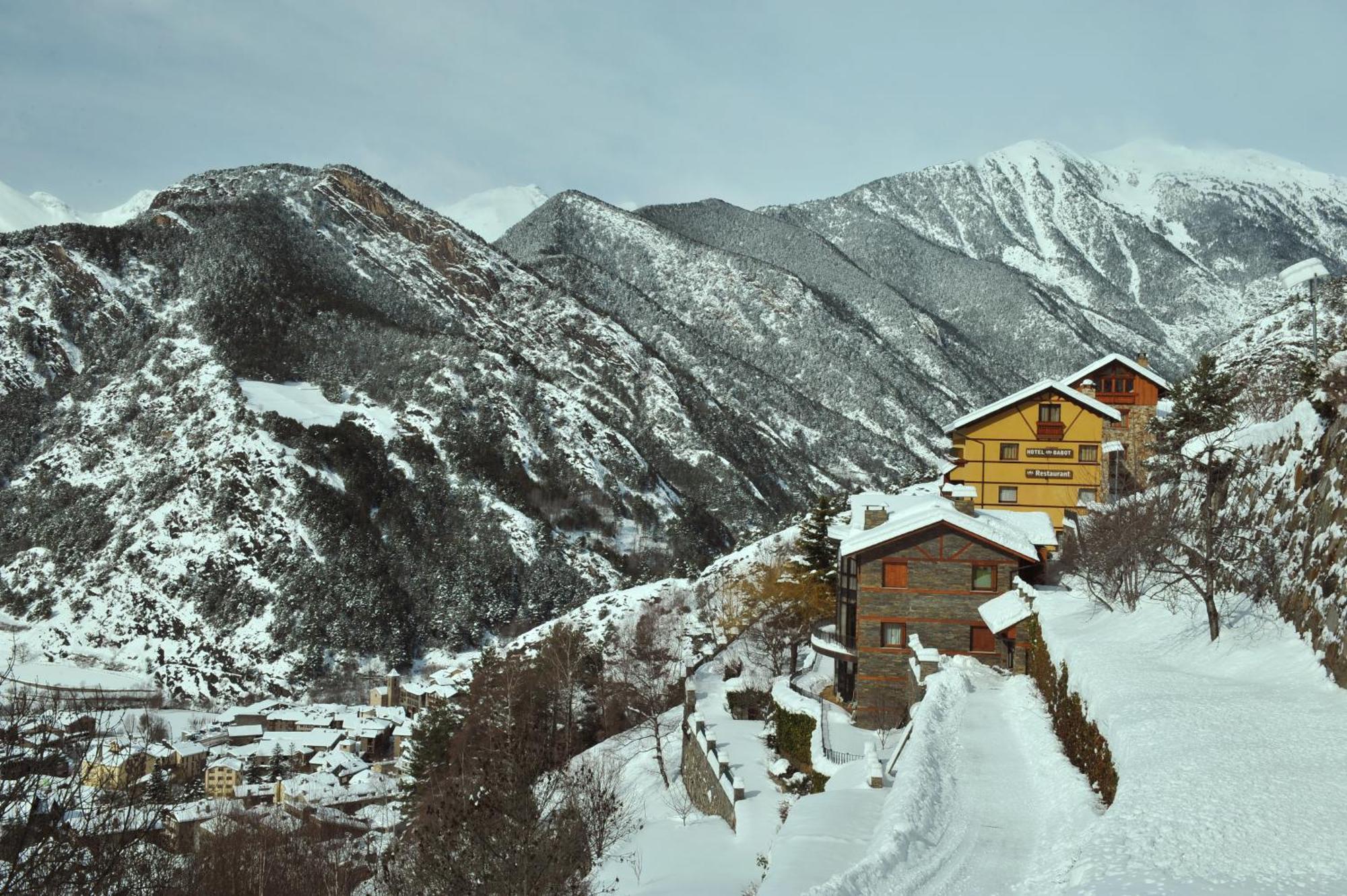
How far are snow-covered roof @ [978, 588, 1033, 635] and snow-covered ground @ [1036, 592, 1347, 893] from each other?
686 cm

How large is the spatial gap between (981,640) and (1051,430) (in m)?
20.0

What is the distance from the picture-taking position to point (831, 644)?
1345 inches

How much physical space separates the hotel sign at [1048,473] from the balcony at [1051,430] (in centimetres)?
158

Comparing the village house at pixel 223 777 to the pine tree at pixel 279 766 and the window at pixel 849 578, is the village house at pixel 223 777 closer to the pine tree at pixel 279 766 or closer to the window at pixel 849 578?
the pine tree at pixel 279 766

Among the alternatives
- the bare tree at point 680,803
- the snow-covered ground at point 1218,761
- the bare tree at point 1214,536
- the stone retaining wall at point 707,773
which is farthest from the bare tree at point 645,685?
the snow-covered ground at point 1218,761

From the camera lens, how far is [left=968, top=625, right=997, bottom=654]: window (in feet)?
106

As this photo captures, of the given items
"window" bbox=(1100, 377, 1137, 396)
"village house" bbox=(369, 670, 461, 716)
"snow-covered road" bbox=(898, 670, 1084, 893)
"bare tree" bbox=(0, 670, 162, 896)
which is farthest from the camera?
"village house" bbox=(369, 670, 461, 716)

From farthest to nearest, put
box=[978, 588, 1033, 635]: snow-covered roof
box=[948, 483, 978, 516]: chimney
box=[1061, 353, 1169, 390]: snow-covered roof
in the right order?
box=[1061, 353, 1169, 390]: snow-covered roof < box=[948, 483, 978, 516]: chimney < box=[978, 588, 1033, 635]: snow-covered roof

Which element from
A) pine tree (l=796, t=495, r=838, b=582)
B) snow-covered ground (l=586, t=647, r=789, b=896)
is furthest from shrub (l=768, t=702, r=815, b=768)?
pine tree (l=796, t=495, r=838, b=582)

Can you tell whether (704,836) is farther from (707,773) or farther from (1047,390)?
(1047,390)

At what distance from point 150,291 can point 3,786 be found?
212 metres

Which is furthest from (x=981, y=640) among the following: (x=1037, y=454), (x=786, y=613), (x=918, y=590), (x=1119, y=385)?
(x=1119, y=385)

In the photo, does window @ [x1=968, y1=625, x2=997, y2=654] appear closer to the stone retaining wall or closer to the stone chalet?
the stone chalet

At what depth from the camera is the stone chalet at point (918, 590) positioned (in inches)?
1264
